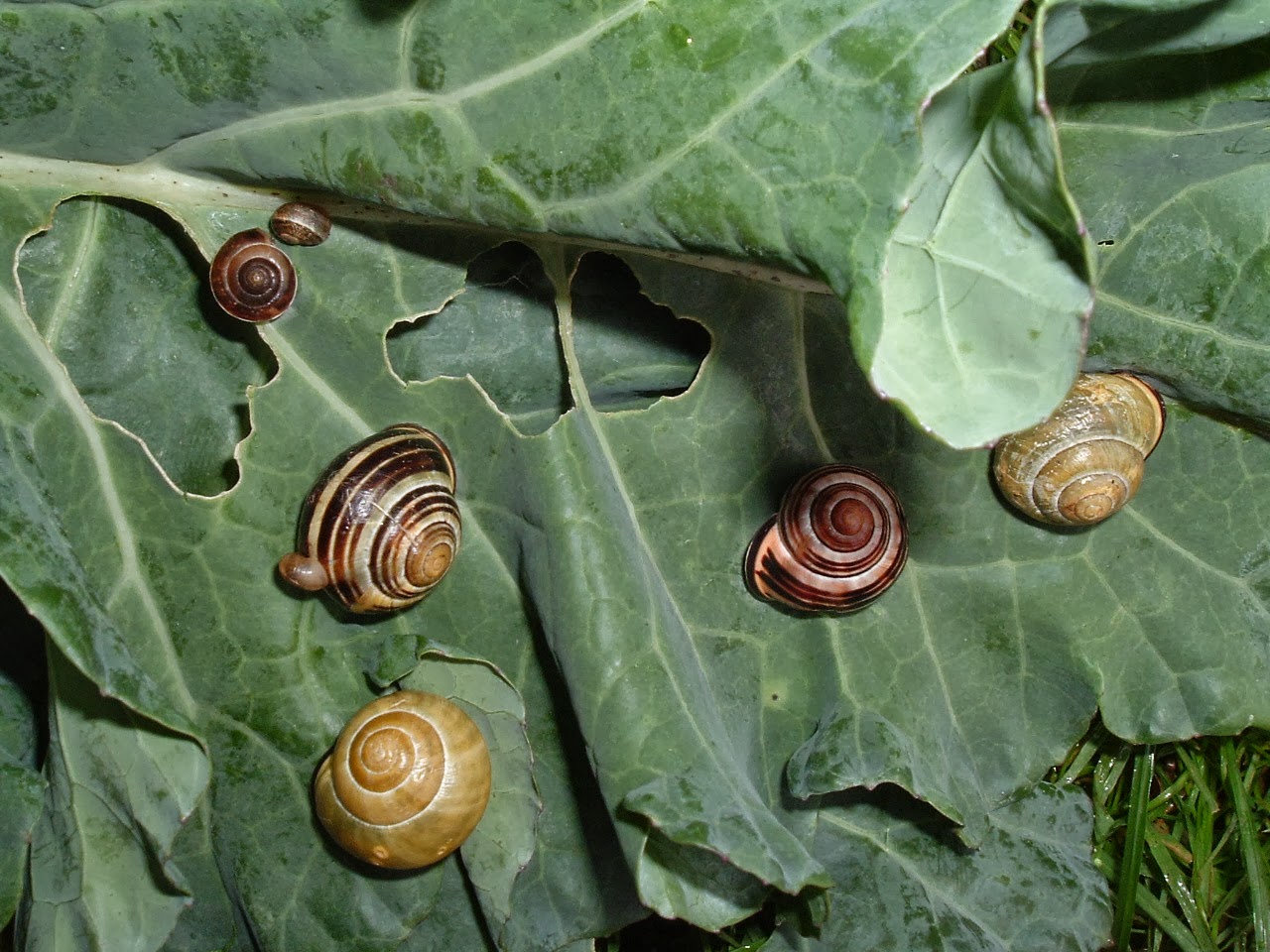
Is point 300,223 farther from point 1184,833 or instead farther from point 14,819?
point 1184,833

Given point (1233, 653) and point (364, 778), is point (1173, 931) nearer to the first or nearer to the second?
point (1233, 653)

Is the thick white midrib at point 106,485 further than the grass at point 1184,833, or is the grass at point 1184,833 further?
the grass at point 1184,833

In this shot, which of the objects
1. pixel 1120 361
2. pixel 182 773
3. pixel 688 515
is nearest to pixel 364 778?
pixel 182 773

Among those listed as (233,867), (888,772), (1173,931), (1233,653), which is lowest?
(1173,931)

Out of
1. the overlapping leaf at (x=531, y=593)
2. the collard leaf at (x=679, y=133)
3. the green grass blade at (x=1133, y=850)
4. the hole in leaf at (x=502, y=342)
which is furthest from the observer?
the green grass blade at (x=1133, y=850)

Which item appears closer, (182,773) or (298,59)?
(298,59)

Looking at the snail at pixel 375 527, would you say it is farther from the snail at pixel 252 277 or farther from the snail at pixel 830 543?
the snail at pixel 830 543

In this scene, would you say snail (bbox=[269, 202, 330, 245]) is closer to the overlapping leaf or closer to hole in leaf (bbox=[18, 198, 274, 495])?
the overlapping leaf

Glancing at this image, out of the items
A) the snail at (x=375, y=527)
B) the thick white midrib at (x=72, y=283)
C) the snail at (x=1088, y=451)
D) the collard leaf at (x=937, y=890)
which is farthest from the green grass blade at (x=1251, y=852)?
the thick white midrib at (x=72, y=283)
